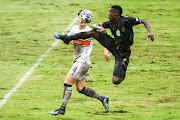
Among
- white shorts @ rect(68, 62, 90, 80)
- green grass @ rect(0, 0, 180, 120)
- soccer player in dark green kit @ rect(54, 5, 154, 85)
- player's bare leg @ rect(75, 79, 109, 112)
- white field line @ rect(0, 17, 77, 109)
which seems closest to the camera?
white shorts @ rect(68, 62, 90, 80)

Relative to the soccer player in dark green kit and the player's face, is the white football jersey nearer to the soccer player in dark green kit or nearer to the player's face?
the soccer player in dark green kit

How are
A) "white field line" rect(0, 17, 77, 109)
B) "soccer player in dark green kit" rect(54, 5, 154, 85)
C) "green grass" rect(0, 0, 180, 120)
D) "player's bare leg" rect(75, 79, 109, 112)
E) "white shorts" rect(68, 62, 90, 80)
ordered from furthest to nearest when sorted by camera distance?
"white field line" rect(0, 17, 77, 109), "green grass" rect(0, 0, 180, 120), "player's bare leg" rect(75, 79, 109, 112), "soccer player in dark green kit" rect(54, 5, 154, 85), "white shorts" rect(68, 62, 90, 80)

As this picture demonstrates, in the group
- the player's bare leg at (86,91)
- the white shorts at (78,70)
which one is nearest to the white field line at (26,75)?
the player's bare leg at (86,91)

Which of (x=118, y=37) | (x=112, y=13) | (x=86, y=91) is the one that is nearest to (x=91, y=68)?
(x=86, y=91)

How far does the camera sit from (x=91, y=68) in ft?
55.7

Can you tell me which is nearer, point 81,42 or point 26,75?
point 81,42

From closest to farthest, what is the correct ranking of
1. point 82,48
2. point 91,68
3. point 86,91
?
1. point 82,48
2. point 86,91
3. point 91,68

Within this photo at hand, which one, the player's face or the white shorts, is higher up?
the player's face

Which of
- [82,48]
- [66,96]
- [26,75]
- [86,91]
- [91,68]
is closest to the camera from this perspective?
[66,96]

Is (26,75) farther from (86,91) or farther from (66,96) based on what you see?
(66,96)

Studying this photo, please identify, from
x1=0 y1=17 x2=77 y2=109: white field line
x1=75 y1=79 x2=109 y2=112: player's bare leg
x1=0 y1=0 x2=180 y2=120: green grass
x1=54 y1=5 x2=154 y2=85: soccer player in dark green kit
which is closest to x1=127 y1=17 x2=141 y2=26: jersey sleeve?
x1=54 y1=5 x2=154 y2=85: soccer player in dark green kit

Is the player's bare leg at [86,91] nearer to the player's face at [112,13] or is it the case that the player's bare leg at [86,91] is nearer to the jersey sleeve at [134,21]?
the player's face at [112,13]

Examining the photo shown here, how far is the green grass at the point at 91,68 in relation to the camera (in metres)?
11.9

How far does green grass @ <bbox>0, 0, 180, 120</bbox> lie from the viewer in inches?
467
